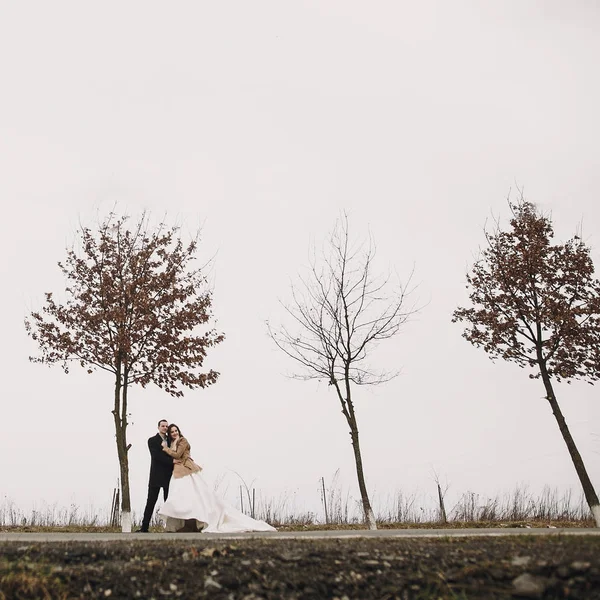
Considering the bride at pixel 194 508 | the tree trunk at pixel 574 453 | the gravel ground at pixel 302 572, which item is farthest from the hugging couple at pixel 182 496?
the tree trunk at pixel 574 453

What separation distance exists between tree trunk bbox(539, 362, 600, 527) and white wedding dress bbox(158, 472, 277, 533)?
31.3 feet

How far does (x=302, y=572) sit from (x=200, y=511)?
7371 millimetres

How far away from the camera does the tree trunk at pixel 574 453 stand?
56.3 ft

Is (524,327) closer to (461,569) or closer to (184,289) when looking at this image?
(184,289)

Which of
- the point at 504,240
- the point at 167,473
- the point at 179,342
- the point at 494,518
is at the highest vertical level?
the point at 504,240

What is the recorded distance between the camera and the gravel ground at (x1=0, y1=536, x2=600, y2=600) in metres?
5.91

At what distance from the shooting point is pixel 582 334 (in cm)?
1933

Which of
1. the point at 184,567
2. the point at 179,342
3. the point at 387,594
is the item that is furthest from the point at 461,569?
the point at 179,342

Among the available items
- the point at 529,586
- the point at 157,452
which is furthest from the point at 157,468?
the point at 529,586

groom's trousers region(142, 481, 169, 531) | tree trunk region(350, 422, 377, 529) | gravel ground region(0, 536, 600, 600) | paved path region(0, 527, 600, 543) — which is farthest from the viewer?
tree trunk region(350, 422, 377, 529)

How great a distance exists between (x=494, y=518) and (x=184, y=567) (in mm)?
16185

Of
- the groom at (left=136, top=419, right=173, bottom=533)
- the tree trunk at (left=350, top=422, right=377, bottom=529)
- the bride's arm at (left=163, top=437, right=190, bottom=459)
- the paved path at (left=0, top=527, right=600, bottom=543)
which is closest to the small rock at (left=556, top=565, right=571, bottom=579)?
the paved path at (left=0, top=527, right=600, bottom=543)

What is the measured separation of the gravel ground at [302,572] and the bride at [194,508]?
6038 mm

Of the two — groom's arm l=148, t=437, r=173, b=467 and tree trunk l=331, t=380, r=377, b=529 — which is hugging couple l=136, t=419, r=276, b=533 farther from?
tree trunk l=331, t=380, r=377, b=529
